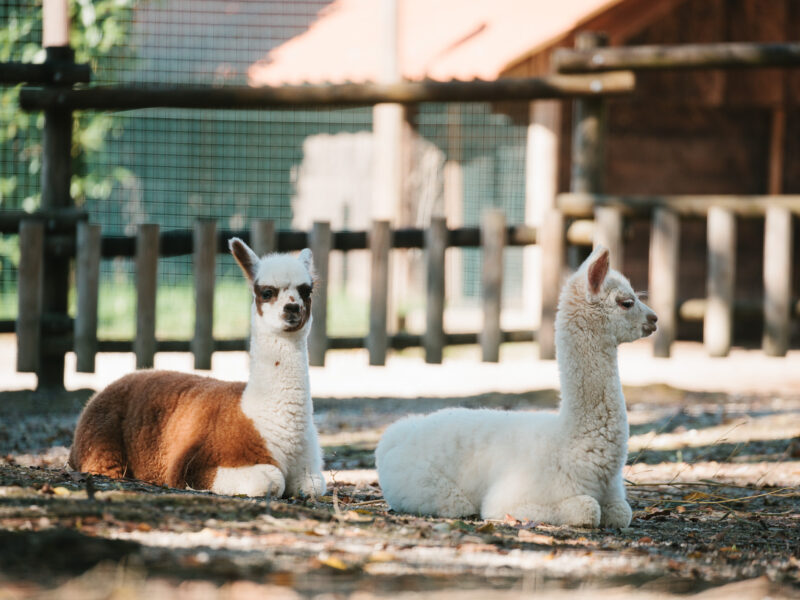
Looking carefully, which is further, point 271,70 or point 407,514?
point 271,70

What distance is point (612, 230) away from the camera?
25.9 feet

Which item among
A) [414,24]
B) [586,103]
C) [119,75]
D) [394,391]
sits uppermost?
[414,24]

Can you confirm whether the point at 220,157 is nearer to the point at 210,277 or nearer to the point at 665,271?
the point at 210,277

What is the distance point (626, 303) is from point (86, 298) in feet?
15.5

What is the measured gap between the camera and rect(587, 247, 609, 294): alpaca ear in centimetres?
443

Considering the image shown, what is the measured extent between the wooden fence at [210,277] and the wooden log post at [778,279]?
6.40 ft

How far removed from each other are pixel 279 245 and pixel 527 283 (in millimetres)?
5962

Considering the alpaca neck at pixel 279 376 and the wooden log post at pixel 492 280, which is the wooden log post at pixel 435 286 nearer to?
the wooden log post at pixel 492 280

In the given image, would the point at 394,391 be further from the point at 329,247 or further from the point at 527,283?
the point at 527,283

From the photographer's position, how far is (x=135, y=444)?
16.5 ft

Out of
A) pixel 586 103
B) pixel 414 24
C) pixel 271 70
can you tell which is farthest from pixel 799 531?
pixel 414 24

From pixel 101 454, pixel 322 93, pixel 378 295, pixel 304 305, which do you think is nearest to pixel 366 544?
pixel 304 305

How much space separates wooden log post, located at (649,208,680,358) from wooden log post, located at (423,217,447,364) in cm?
155

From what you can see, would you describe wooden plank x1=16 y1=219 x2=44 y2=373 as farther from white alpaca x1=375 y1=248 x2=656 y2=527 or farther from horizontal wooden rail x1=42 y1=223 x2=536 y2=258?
white alpaca x1=375 y1=248 x2=656 y2=527
